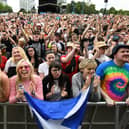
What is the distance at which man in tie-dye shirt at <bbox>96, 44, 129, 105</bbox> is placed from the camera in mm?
4609

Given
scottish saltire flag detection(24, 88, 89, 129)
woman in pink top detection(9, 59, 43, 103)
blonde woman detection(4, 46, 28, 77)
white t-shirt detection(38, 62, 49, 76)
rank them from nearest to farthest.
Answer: scottish saltire flag detection(24, 88, 89, 129), woman in pink top detection(9, 59, 43, 103), blonde woman detection(4, 46, 28, 77), white t-shirt detection(38, 62, 49, 76)

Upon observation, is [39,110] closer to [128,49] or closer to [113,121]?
[113,121]

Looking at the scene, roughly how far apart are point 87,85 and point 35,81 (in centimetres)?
74

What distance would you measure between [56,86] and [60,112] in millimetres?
655

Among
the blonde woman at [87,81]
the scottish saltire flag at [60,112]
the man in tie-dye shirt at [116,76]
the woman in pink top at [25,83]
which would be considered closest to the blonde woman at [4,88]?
the woman in pink top at [25,83]

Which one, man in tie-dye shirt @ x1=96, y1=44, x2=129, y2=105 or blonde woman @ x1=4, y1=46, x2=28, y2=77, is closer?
man in tie-dye shirt @ x1=96, y1=44, x2=129, y2=105

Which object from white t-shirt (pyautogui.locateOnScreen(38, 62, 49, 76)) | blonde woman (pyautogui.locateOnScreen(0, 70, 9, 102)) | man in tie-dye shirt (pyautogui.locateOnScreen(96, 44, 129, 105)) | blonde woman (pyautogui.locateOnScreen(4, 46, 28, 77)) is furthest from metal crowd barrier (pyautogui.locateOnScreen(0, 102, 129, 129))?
white t-shirt (pyautogui.locateOnScreen(38, 62, 49, 76))

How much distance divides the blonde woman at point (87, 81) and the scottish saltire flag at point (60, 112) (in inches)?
6.9

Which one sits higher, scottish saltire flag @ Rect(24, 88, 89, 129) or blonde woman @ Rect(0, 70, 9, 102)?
blonde woman @ Rect(0, 70, 9, 102)

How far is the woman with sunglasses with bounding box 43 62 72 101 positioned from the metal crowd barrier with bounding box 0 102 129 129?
47 centimetres

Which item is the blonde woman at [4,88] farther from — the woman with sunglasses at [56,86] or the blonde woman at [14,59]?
the blonde woman at [14,59]

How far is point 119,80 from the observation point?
4609 millimetres

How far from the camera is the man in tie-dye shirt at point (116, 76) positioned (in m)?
4.61

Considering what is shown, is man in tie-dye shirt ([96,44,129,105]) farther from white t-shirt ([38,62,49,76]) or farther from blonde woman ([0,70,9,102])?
white t-shirt ([38,62,49,76])
